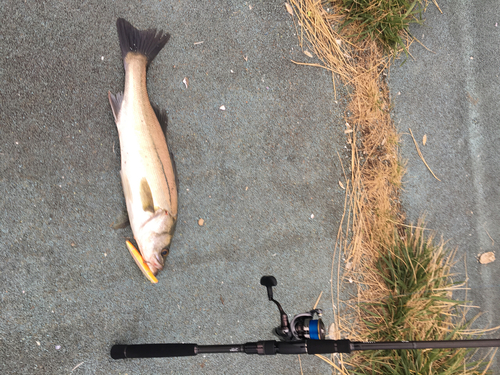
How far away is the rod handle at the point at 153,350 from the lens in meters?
1.70

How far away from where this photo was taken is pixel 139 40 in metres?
2.13

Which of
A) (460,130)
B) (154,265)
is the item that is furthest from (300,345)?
(460,130)

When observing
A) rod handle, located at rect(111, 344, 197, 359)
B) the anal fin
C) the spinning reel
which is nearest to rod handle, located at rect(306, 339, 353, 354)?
the spinning reel

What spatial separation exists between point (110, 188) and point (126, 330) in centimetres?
98

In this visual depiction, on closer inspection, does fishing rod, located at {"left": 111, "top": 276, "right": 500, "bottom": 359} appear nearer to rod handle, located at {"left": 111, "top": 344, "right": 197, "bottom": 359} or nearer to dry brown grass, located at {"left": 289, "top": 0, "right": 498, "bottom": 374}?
rod handle, located at {"left": 111, "top": 344, "right": 197, "bottom": 359}

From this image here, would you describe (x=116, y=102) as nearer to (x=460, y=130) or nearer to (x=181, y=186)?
(x=181, y=186)

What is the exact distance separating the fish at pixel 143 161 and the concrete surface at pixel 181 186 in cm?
12

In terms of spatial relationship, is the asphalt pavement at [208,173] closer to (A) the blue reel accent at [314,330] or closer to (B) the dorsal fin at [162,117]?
(B) the dorsal fin at [162,117]

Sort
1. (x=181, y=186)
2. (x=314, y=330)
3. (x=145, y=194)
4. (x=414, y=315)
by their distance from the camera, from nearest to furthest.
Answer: (x=314, y=330) < (x=145, y=194) < (x=181, y=186) < (x=414, y=315)

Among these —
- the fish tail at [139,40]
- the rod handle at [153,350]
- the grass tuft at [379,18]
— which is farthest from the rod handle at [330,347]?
the grass tuft at [379,18]

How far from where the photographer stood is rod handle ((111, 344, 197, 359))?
1.70 metres

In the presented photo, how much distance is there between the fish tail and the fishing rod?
1.69 m

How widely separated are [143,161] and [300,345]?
1388 millimetres

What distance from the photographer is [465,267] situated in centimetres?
281
